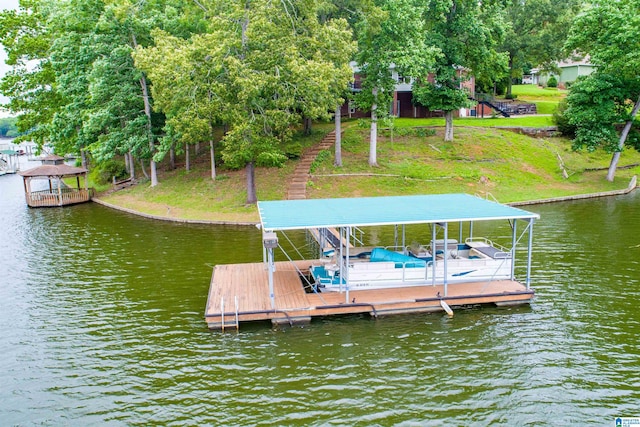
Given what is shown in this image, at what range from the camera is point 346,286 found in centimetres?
1980

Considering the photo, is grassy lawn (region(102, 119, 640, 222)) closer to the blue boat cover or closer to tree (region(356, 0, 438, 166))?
tree (region(356, 0, 438, 166))

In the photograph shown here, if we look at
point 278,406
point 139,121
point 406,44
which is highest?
point 406,44

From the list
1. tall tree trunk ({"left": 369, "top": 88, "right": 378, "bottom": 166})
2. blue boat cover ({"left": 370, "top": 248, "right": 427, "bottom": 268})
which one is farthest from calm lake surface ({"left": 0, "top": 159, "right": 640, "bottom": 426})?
tall tree trunk ({"left": 369, "top": 88, "right": 378, "bottom": 166})

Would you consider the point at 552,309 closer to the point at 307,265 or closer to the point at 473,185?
the point at 307,265

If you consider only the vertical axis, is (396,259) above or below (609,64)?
below

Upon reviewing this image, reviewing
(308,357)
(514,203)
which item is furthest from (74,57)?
(308,357)

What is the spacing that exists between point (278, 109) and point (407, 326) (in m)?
21.0

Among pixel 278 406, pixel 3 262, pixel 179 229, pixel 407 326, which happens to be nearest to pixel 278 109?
pixel 179 229

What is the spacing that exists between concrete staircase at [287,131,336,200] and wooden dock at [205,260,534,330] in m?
17.9

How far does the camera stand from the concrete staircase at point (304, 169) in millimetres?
40281

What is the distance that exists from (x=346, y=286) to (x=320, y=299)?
1233 millimetres

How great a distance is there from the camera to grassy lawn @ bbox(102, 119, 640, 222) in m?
41.0

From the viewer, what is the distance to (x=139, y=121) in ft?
149

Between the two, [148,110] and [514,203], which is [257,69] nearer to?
[148,110]
